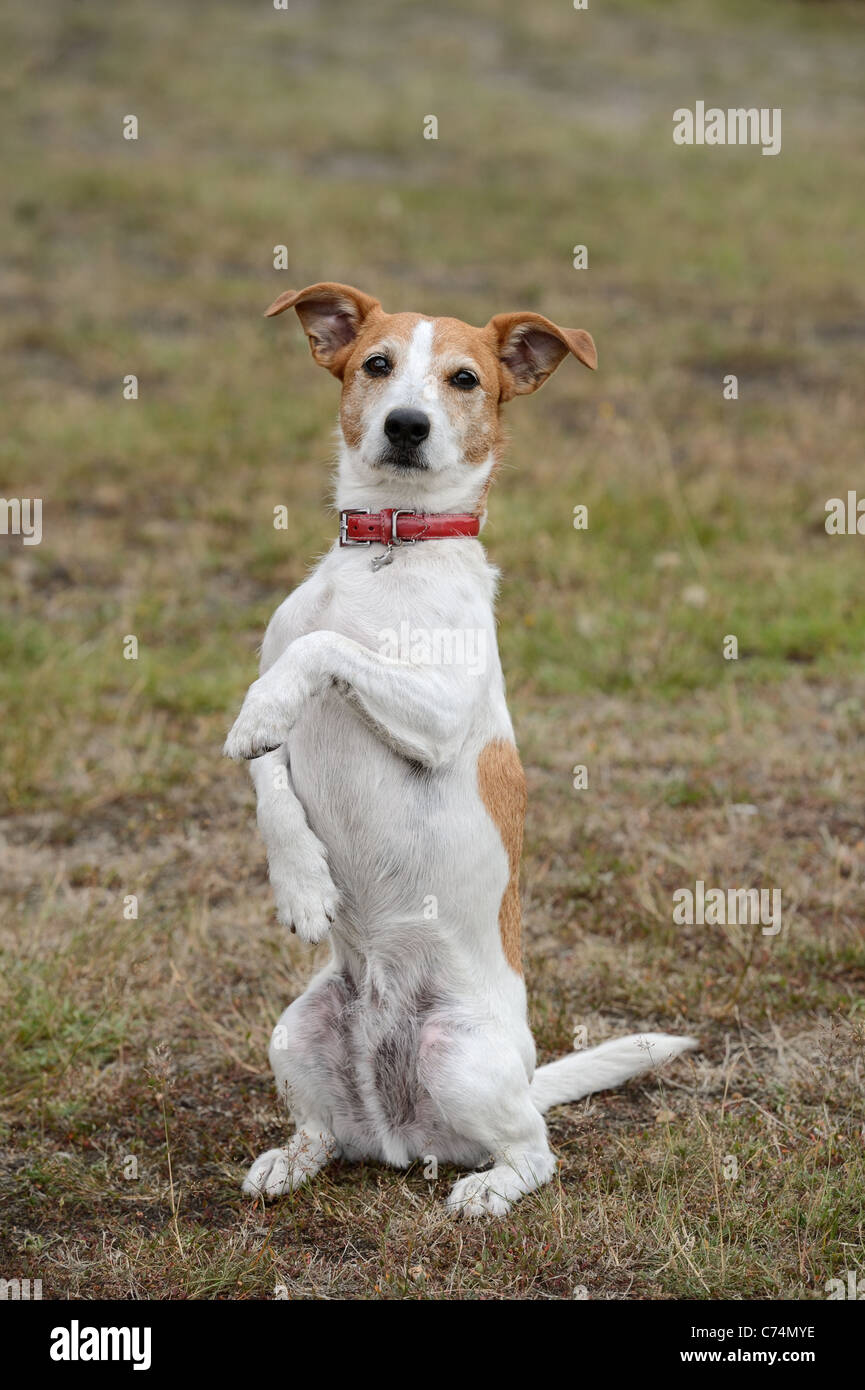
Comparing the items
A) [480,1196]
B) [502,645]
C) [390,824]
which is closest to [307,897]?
[390,824]

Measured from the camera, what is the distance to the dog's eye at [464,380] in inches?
147

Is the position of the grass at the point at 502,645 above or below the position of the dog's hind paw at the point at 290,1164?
above

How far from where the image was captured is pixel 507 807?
12.1ft

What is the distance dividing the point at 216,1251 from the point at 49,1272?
38 centimetres

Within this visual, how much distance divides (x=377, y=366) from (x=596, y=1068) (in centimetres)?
197

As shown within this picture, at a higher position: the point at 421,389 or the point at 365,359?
the point at 365,359

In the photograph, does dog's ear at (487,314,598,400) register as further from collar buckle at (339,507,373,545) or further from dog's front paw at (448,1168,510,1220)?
dog's front paw at (448,1168,510,1220)

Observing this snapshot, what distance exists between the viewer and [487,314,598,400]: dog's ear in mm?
3848

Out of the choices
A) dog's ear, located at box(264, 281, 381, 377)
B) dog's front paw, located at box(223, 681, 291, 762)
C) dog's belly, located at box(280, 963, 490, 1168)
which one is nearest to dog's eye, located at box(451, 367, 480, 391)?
dog's ear, located at box(264, 281, 381, 377)

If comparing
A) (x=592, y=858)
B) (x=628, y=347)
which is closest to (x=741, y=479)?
(x=628, y=347)

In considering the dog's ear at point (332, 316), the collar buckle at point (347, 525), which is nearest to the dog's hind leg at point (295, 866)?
the collar buckle at point (347, 525)

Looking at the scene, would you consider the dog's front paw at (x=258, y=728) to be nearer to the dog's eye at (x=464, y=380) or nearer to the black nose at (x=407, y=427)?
the black nose at (x=407, y=427)

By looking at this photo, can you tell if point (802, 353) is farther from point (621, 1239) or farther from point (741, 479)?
point (621, 1239)

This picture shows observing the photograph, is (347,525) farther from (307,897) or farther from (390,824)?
(307,897)
